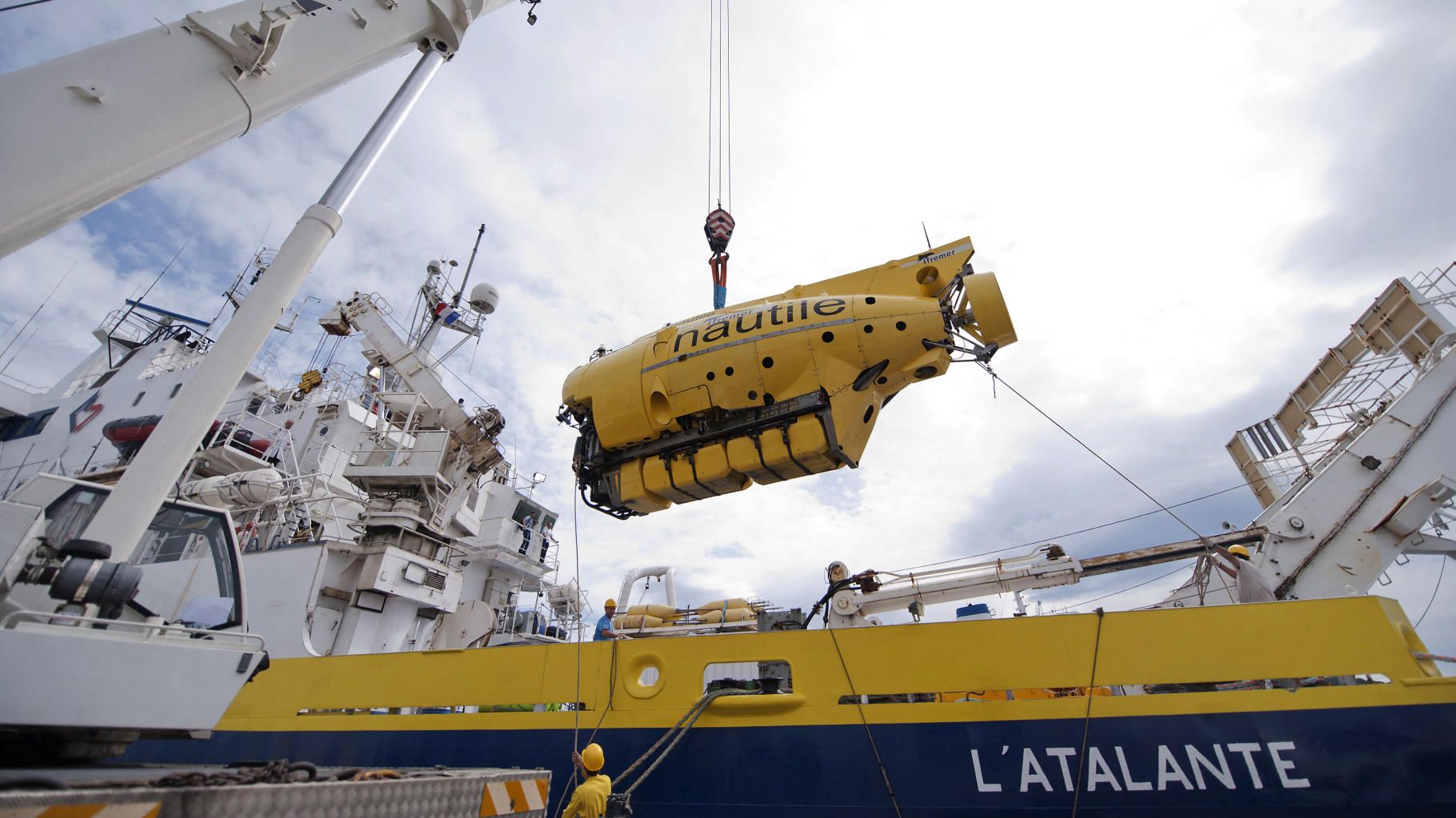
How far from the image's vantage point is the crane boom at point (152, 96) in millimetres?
3275

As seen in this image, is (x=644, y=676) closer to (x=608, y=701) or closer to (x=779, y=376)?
(x=608, y=701)

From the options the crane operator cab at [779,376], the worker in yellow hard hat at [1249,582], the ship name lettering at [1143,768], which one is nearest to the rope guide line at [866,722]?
the ship name lettering at [1143,768]

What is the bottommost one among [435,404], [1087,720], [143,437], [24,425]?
[1087,720]

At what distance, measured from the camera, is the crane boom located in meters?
3.28

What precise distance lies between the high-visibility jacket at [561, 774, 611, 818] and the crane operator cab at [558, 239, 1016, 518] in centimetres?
314

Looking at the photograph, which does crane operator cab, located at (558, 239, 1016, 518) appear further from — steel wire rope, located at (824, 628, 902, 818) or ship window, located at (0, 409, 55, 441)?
ship window, located at (0, 409, 55, 441)

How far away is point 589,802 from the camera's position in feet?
13.4

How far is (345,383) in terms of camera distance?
19.7 metres

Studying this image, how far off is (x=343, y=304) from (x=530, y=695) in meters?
11.0

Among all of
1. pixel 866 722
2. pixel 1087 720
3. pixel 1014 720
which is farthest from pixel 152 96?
pixel 1087 720

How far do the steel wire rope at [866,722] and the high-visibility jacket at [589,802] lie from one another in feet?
7.60

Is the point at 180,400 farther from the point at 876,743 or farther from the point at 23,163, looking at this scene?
the point at 876,743

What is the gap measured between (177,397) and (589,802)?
150 inches

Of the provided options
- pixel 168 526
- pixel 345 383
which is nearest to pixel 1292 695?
pixel 168 526
